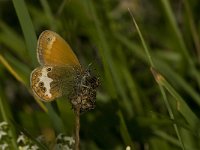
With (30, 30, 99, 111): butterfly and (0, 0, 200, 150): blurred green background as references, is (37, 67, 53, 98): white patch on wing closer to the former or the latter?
(30, 30, 99, 111): butterfly

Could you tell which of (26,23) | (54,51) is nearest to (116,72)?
(26,23)

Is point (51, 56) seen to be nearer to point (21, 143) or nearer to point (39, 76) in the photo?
point (39, 76)

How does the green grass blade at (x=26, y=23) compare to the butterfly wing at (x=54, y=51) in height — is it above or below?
above

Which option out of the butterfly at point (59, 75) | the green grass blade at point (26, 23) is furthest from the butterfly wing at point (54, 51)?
the green grass blade at point (26, 23)

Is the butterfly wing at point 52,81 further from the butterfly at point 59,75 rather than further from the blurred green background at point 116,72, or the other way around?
the blurred green background at point 116,72

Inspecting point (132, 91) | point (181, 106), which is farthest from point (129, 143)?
point (132, 91)

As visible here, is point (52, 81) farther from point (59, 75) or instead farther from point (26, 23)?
point (26, 23)

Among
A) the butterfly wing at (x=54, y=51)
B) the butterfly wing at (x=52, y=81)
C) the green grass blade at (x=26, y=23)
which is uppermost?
the green grass blade at (x=26, y=23)
